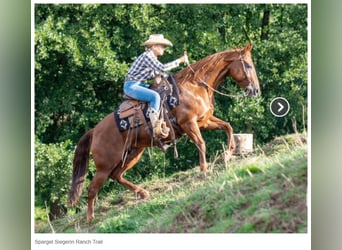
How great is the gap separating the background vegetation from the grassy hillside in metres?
0.19

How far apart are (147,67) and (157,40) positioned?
36 cm

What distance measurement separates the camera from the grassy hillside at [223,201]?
11891 mm

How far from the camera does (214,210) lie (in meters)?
12.0

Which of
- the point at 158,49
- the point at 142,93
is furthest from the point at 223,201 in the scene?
the point at 158,49

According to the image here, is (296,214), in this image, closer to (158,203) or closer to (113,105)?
(158,203)

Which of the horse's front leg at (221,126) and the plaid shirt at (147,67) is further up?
the plaid shirt at (147,67)

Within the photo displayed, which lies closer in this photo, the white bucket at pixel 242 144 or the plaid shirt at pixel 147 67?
the plaid shirt at pixel 147 67

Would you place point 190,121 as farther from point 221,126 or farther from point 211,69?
point 211,69

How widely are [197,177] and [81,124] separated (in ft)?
5.20

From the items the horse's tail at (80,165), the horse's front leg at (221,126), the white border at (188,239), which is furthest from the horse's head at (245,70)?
the horse's tail at (80,165)

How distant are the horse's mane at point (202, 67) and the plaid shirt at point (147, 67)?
0.17 meters

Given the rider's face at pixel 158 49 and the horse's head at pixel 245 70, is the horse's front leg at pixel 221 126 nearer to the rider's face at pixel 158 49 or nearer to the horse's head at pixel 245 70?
the horse's head at pixel 245 70

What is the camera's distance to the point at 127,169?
12.5m
